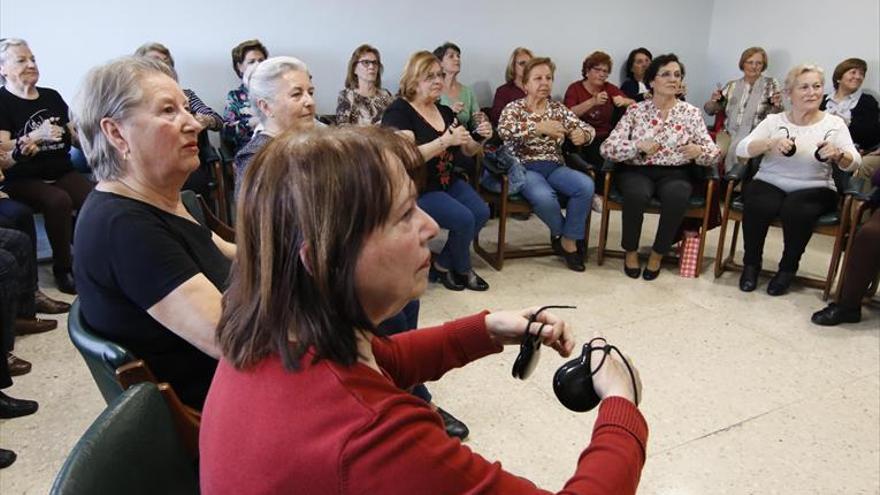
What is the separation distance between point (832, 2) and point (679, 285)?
328cm

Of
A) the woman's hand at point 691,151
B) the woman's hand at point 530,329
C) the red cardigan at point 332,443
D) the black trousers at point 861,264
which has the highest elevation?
the red cardigan at point 332,443

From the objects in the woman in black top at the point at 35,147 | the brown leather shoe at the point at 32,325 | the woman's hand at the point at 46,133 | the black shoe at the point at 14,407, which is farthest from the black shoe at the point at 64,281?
the black shoe at the point at 14,407

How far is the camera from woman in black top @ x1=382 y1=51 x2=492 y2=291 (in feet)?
10.9

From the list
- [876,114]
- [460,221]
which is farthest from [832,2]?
[460,221]

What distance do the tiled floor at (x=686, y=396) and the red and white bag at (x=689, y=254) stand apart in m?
0.23

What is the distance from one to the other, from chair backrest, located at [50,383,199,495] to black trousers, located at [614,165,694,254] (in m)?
3.11

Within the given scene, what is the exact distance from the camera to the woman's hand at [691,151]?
3602mm

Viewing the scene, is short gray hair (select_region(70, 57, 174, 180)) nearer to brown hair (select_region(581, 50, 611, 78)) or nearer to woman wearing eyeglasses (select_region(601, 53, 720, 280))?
woman wearing eyeglasses (select_region(601, 53, 720, 280))

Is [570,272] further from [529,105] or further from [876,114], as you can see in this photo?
[876,114]

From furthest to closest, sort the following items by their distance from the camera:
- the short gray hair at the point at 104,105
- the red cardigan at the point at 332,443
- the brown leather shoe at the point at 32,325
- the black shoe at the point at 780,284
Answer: the black shoe at the point at 780,284 < the brown leather shoe at the point at 32,325 < the short gray hair at the point at 104,105 < the red cardigan at the point at 332,443

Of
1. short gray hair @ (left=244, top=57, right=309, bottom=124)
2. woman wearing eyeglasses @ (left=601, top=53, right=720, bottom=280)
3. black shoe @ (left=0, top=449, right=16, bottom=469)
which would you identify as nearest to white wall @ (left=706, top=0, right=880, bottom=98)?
woman wearing eyeglasses @ (left=601, top=53, right=720, bottom=280)

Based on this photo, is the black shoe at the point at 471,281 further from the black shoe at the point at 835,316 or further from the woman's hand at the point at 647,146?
the black shoe at the point at 835,316

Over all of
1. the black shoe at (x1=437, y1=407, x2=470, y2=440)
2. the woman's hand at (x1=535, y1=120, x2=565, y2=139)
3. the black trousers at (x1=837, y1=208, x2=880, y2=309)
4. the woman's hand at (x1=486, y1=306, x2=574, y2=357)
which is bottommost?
the black shoe at (x1=437, y1=407, x2=470, y2=440)

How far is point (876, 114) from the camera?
4.51 m
